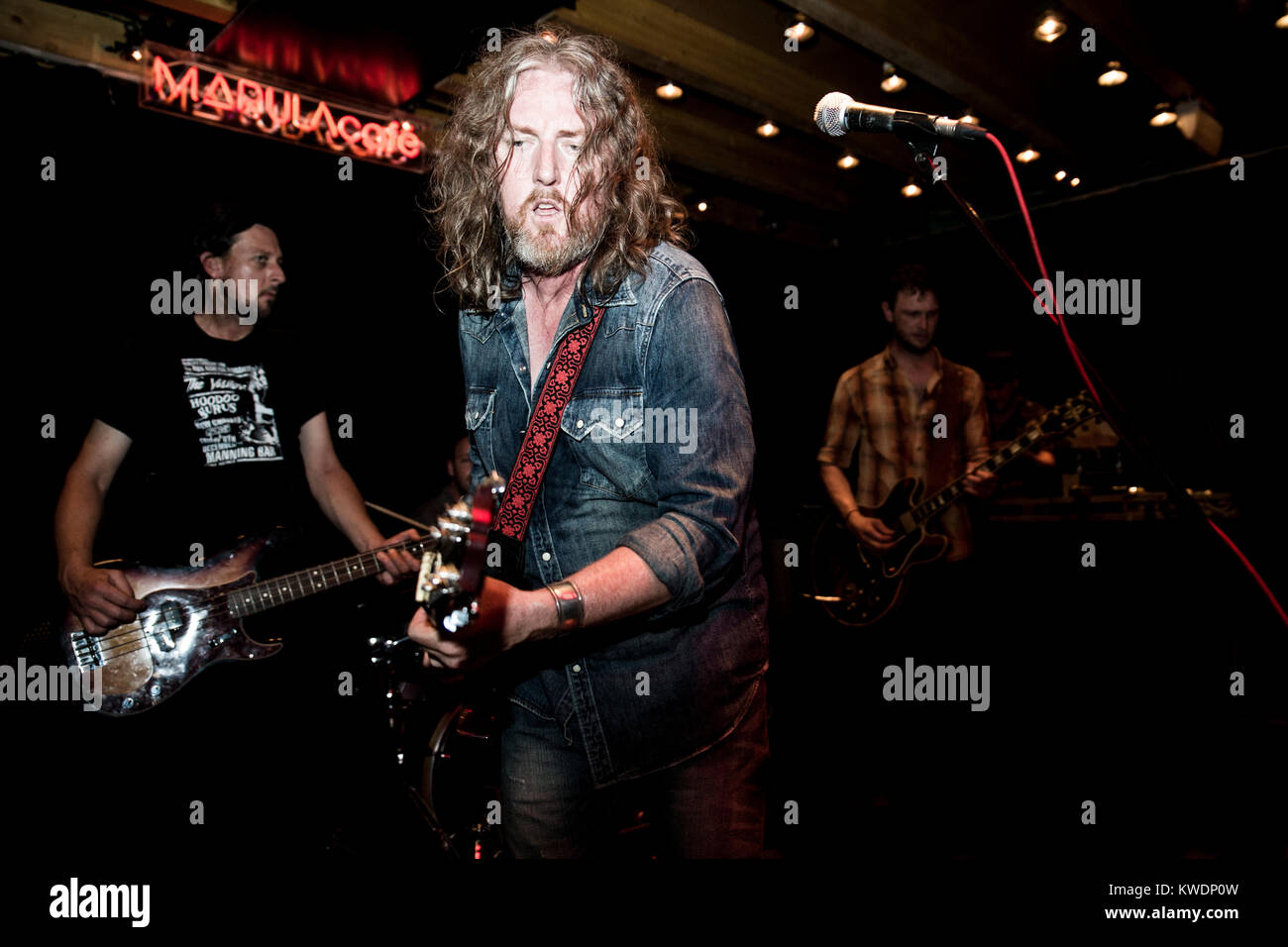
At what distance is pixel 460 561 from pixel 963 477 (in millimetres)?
4317

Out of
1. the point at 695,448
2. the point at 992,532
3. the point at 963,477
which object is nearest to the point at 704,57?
the point at 963,477

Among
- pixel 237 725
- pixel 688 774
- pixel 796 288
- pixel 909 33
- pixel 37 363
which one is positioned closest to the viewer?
pixel 688 774

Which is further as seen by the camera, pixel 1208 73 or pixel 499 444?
pixel 1208 73

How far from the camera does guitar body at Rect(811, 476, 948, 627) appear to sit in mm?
4875

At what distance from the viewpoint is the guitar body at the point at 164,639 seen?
9.93 ft

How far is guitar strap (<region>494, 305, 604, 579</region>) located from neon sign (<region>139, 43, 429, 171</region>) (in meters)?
4.72

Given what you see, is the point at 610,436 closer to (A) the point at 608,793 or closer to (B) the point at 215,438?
(A) the point at 608,793

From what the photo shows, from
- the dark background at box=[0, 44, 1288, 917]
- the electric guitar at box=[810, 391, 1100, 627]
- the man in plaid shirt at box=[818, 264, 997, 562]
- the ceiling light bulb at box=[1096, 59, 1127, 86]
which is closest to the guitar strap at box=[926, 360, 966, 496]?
the man in plaid shirt at box=[818, 264, 997, 562]

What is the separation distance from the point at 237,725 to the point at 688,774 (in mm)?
2482

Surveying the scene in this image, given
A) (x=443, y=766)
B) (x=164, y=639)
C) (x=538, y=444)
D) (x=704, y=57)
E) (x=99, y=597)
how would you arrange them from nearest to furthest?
(x=538, y=444)
(x=99, y=597)
(x=164, y=639)
(x=443, y=766)
(x=704, y=57)

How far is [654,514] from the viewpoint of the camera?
1.60 m
